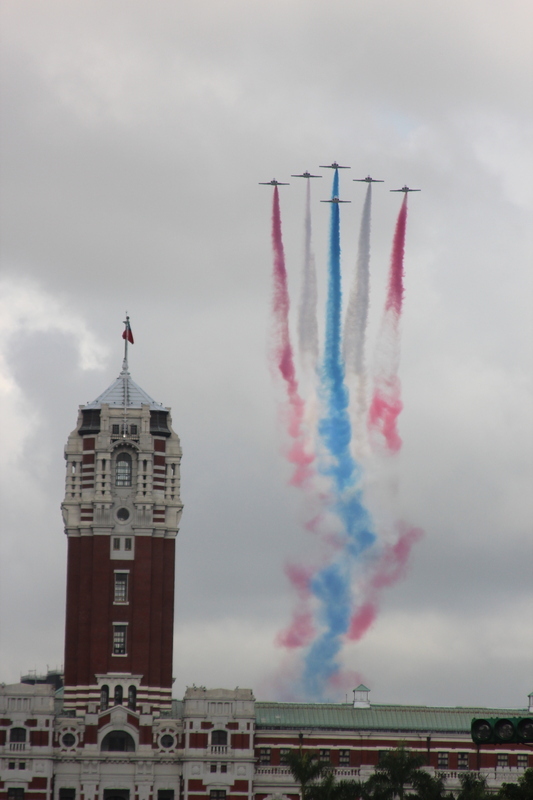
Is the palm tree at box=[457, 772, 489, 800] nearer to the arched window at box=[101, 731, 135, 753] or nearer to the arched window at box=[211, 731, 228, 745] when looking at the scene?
the arched window at box=[211, 731, 228, 745]

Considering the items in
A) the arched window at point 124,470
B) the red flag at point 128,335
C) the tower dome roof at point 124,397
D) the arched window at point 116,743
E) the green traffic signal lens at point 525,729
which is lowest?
the green traffic signal lens at point 525,729

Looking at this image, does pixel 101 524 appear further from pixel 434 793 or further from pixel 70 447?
pixel 434 793

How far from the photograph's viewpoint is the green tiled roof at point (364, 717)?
16850 cm

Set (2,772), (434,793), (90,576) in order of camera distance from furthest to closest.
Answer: (90,576) → (2,772) → (434,793)

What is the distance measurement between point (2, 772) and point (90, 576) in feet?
76.2

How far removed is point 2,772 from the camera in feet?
527

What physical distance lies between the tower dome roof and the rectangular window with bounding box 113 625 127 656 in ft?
81.8

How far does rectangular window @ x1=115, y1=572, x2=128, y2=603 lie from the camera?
560ft

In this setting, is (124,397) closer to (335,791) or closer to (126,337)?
(126,337)

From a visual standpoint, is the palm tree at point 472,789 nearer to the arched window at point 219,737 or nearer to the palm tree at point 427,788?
the palm tree at point 427,788

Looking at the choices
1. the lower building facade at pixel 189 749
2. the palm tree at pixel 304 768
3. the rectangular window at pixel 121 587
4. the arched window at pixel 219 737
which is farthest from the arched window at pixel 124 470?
the palm tree at pixel 304 768

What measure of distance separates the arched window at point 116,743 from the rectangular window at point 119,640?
8.80 metres

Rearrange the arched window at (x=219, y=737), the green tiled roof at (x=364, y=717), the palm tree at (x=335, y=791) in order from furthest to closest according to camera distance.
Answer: the green tiled roof at (x=364, y=717), the arched window at (x=219, y=737), the palm tree at (x=335, y=791)

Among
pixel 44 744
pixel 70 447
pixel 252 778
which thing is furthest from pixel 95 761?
pixel 70 447
